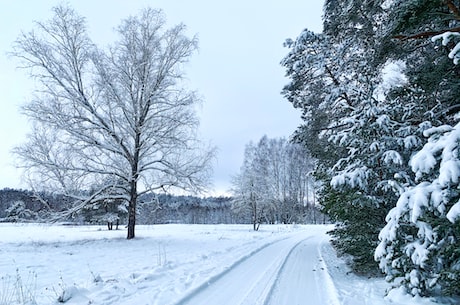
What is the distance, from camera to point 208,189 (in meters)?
14.9

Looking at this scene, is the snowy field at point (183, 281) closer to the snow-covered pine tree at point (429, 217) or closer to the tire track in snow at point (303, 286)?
the tire track in snow at point (303, 286)

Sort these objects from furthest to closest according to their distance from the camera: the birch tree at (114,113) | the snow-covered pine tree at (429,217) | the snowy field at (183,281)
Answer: the birch tree at (114,113) < the snowy field at (183,281) < the snow-covered pine tree at (429,217)

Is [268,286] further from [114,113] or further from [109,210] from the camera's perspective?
[109,210]

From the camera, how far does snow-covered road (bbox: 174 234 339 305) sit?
4793 mm

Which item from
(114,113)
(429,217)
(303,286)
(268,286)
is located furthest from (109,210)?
(429,217)

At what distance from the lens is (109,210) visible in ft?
93.5

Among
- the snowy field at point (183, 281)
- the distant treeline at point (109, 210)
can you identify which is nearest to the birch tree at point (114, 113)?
the distant treeline at point (109, 210)

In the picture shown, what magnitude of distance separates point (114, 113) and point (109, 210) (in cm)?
1759

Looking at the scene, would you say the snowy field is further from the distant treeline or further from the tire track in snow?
the distant treeline

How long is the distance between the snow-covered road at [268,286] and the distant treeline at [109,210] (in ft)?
28.4

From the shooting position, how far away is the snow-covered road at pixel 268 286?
4.79 meters

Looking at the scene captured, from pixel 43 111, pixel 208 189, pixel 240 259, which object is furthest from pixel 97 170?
pixel 240 259

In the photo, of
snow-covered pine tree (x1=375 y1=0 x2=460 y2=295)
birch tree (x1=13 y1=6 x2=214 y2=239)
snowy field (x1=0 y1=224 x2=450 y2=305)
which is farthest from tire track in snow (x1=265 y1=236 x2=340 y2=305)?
birch tree (x1=13 y1=6 x2=214 y2=239)

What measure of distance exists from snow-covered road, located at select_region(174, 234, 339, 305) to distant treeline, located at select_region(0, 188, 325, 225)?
8.66 meters
